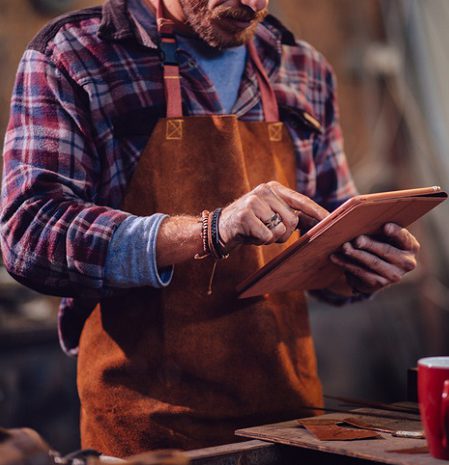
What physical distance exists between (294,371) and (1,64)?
1769 millimetres

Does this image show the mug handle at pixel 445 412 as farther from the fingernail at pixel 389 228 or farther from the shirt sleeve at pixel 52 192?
the shirt sleeve at pixel 52 192

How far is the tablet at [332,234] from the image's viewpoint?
149cm

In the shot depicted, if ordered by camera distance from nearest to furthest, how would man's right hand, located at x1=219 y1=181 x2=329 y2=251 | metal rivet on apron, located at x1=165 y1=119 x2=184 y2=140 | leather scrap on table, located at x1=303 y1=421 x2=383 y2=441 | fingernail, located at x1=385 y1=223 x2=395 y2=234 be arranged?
leather scrap on table, located at x1=303 y1=421 x2=383 y2=441 → man's right hand, located at x1=219 y1=181 x2=329 y2=251 → fingernail, located at x1=385 y1=223 x2=395 y2=234 → metal rivet on apron, located at x1=165 y1=119 x2=184 y2=140

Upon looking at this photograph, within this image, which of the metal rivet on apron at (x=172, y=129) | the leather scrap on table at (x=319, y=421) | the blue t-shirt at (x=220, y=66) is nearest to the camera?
the leather scrap on table at (x=319, y=421)

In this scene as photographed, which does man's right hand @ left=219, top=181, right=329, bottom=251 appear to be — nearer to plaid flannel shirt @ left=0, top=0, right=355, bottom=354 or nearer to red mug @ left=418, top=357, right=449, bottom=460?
plaid flannel shirt @ left=0, top=0, right=355, bottom=354

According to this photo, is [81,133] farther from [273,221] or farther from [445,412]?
[445,412]

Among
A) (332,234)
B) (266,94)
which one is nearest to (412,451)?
(332,234)

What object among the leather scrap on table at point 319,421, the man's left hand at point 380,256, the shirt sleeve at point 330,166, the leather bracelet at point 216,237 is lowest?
the leather scrap on table at point 319,421

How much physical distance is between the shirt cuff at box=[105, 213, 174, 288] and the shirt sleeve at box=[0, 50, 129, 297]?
2 cm

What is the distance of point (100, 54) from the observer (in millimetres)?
1835

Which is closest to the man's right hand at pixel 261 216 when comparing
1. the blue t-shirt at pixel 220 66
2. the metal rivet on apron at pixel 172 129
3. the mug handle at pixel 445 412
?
the metal rivet on apron at pixel 172 129

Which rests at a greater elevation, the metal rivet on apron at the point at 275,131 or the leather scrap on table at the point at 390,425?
the metal rivet on apron at the point at 275,131

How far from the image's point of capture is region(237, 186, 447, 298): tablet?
1492 millimetres

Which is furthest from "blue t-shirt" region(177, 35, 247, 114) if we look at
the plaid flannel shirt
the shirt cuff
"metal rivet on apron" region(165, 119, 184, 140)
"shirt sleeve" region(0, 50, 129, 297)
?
the shirt cuff
